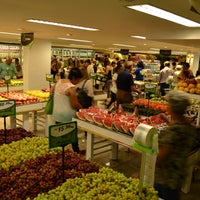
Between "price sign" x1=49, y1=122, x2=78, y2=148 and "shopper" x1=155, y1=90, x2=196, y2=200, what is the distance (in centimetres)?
86

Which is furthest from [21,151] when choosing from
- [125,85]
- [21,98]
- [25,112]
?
[125,85]

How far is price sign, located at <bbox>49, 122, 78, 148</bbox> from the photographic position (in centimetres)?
223

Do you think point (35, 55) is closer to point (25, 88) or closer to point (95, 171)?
point (25, 88)

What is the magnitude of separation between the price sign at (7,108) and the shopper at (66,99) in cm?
125

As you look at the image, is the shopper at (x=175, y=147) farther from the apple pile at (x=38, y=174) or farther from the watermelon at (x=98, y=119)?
the watermelon at (x=98, y=119)

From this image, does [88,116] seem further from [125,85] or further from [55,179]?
[125,85]

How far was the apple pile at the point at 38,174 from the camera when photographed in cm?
220

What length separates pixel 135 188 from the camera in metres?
2.15

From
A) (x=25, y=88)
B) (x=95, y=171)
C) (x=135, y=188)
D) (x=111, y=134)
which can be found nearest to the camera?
(x=135, y=188)

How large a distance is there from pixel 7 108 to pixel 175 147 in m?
2.06

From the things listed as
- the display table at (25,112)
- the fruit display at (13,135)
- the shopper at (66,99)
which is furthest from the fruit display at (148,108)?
the fruit display at (13,135)

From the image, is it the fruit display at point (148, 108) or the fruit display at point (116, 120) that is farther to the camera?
the fruit display at point (148, 108)

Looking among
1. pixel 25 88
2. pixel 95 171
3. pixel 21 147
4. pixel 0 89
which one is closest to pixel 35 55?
pixel 25 88

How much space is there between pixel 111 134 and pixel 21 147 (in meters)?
1.50
